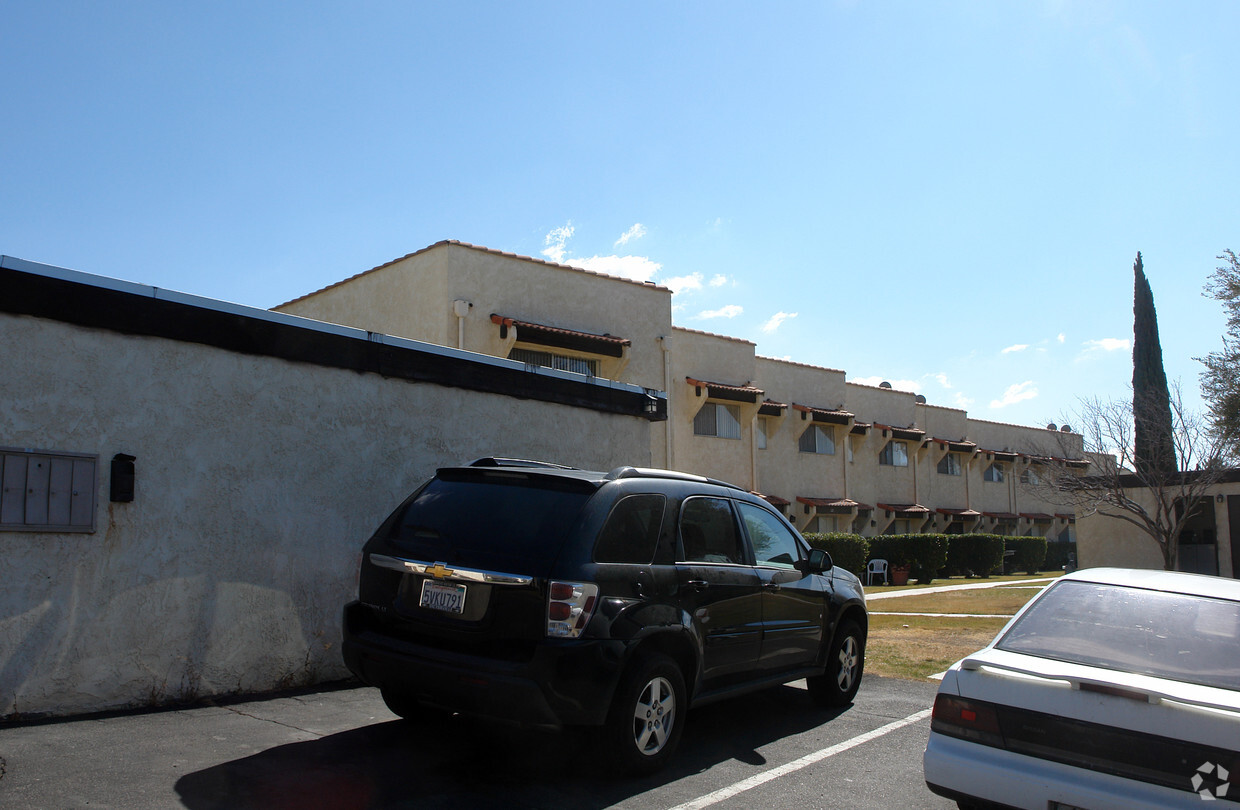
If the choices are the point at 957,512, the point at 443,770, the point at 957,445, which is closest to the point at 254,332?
the point at 443,770

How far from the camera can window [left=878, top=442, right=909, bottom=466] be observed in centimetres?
3747

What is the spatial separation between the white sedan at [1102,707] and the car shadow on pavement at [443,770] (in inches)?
71.8

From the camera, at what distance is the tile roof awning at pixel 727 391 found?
1072 inches

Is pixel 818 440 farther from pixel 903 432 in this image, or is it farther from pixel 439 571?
pixel 439 571

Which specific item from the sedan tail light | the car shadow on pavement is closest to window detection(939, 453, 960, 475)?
the car shadow on pavement

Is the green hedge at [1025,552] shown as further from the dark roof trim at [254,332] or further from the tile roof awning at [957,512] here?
the dark roof trim at [254,332]

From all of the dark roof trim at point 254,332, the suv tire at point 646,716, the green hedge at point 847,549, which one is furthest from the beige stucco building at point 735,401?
the suv tire at point 646,716

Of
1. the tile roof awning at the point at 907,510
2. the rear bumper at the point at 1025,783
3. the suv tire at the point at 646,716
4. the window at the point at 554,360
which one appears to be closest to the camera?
the rear bumper at the point at 1025,783

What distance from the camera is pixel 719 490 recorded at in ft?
21.7

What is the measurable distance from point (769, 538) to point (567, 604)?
8.17 ft

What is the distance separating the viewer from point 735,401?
2830 centimetres

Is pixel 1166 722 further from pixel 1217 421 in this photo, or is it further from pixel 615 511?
pixel 1217 421

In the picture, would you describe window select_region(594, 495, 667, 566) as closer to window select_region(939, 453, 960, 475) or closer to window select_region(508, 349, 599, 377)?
window select_region(508, 349, 599, 377)

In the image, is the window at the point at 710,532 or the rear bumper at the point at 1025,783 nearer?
the rear bumper at the point at 1025,783
